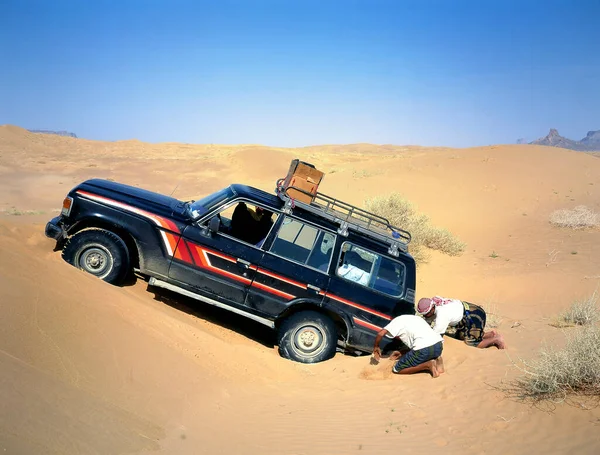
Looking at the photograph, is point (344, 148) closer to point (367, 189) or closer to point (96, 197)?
point (367, 189)

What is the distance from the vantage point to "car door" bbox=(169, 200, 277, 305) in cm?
674

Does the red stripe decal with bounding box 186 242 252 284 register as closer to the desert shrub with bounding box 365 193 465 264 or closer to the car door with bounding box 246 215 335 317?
the car door with bounding box 246 215 335 317

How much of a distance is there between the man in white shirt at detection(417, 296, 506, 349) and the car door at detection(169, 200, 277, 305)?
7.64 ft

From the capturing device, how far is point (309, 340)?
692 centimetres

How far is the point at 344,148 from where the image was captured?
84.6 m

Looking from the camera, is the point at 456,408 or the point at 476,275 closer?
the point at 456,408

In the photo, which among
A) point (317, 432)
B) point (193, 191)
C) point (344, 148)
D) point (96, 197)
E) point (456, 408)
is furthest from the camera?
point (344, 148)

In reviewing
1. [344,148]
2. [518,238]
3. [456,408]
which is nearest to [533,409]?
[456,408]

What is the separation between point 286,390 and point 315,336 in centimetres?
125

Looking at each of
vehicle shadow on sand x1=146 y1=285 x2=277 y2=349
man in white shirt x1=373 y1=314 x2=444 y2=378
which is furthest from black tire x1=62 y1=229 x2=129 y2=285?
man in white shirt x1=373 y1=314 x2=444 y2=378

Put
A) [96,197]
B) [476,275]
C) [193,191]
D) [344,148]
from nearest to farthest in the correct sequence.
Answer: [96,197] < [476,275] < [193,191] < [344,148]

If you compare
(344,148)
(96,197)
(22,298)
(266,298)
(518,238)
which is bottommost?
(22,298)

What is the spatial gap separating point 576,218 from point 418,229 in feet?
21.9

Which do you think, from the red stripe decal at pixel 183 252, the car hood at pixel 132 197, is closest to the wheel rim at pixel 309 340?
the red stripe decal at pixel 183 252
